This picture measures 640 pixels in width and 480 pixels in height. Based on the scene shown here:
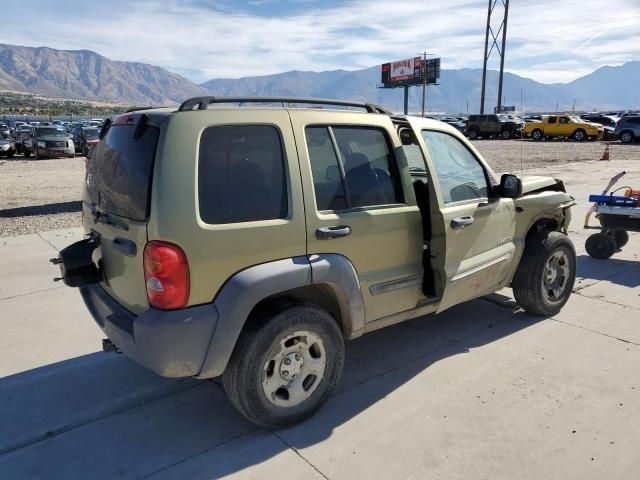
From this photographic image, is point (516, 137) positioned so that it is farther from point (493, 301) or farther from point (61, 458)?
point (61, 458)

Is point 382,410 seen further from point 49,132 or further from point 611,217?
point 49,132

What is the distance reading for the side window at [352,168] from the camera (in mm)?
3096

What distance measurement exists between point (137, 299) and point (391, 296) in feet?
5.31

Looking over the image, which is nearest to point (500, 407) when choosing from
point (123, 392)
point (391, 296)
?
point (391, 296)

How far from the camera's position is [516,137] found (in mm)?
37938

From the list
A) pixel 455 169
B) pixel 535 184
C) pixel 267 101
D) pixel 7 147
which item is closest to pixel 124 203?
pixel 267 101

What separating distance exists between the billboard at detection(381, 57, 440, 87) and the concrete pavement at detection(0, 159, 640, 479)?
7390 cm

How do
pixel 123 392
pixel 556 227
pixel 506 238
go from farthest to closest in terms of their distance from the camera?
pixel 556 227 < pixel 506 238 < pixel 123 392

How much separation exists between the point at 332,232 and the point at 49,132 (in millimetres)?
26356

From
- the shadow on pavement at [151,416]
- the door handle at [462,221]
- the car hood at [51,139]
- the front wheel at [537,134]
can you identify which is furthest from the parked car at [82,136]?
the front wheel at [537,134]

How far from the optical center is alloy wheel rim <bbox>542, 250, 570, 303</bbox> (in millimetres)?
4613

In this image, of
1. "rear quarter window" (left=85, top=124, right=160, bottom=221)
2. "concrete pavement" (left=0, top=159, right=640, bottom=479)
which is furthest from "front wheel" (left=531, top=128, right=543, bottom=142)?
"rear quarter window" (left=85, top=124, right=160, bottom=221)

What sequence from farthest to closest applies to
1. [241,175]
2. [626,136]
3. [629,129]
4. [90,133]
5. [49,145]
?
[626,136]
[629,129]
[90,133]
[49,145]
[241,175]

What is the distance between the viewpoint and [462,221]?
12.1ft
